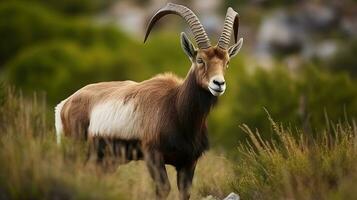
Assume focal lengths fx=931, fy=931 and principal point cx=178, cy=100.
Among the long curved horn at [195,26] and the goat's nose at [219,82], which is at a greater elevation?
the long curved horn at [195,26]

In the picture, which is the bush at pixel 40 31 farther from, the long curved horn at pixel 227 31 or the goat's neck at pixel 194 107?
the goat's neck at pixel 194 107

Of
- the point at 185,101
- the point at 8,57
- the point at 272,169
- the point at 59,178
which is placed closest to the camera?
the point at 59,178

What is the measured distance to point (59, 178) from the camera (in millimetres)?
10047

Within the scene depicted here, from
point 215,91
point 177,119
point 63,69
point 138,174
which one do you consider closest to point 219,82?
point 215,91

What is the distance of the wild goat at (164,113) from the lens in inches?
494

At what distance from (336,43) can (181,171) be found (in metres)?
69.9

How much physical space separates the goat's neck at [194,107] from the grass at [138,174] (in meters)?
0.87

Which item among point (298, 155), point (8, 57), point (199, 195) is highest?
point (298, 155)

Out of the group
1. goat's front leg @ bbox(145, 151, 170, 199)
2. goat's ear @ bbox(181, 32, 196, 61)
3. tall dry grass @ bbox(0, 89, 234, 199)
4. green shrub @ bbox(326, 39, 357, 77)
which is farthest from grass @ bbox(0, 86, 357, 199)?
green shrub @ bbox(326, 39, 357, 77)

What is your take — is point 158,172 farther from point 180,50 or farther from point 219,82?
point 180,50

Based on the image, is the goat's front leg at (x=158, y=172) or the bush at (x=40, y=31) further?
the bush at (x=40, y=31)

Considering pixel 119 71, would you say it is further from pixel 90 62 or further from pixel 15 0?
pixel 15 0

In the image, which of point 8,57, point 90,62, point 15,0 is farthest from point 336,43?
point 15,0

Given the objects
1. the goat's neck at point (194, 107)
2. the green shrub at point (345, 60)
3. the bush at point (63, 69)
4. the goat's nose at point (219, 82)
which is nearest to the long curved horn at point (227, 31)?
the goat's neck at point (194, 107)
